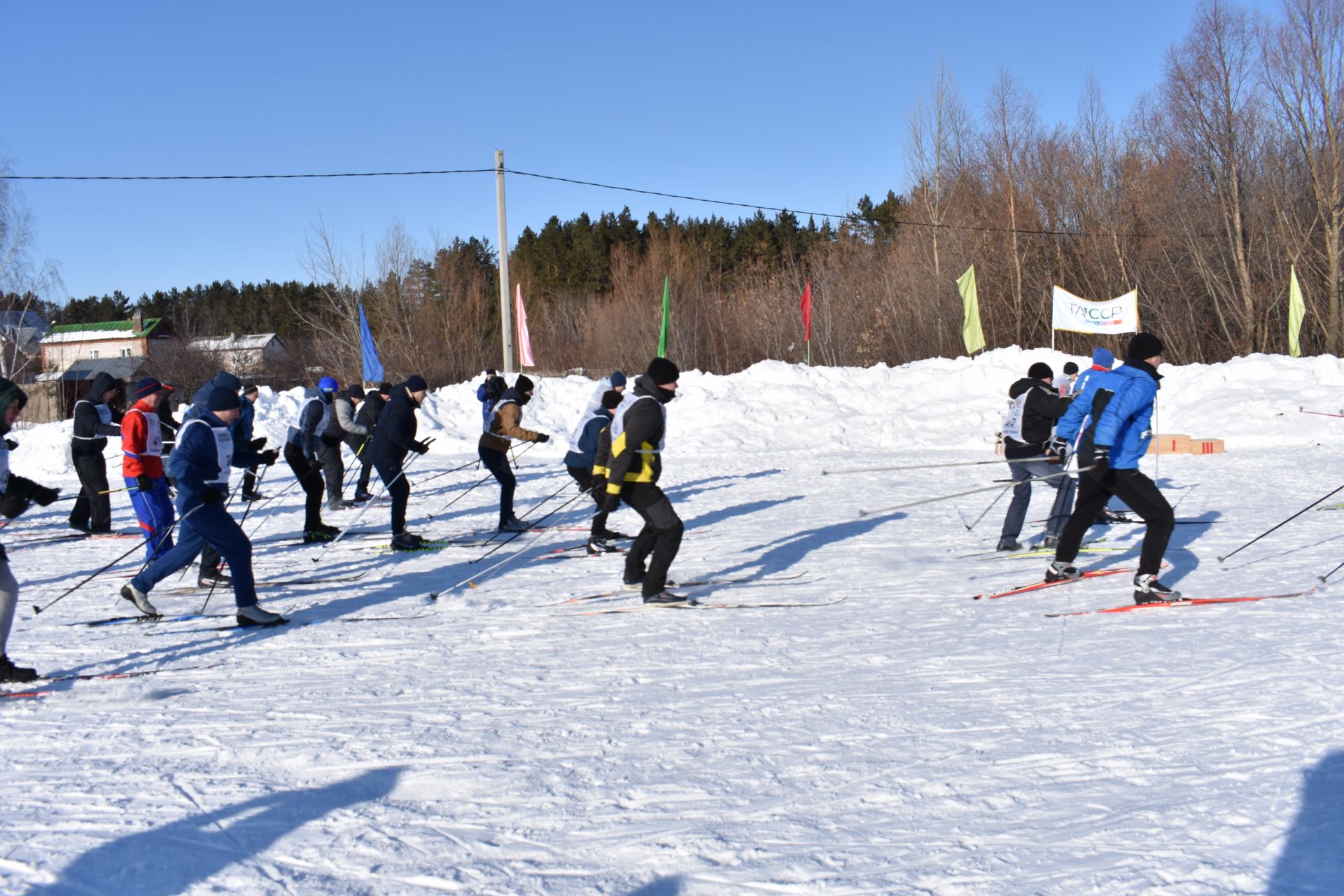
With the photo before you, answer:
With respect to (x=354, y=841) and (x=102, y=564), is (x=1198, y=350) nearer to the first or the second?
(x=102, y=564)

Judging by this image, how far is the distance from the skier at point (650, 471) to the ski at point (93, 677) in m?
2.91

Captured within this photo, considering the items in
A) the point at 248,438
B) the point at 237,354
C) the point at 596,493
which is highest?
the point at 237,354

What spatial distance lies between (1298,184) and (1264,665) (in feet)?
109

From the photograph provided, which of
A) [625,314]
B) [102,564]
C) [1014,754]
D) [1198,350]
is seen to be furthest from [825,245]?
→ [1014,754]

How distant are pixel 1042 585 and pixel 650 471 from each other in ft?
10.1

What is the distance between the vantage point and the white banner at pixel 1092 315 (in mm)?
23406

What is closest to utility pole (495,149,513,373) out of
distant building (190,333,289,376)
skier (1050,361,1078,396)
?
skier (1050,361,1078,396)

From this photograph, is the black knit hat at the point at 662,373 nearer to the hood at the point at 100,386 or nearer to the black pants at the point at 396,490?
the black pants at the point at 396,490

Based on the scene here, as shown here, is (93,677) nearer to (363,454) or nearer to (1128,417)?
(1128,417)

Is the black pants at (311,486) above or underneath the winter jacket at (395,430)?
underneath

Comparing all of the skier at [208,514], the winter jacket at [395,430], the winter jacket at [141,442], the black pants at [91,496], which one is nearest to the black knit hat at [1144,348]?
the skier at [208,514]

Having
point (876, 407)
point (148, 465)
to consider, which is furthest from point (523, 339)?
point (148, 465)

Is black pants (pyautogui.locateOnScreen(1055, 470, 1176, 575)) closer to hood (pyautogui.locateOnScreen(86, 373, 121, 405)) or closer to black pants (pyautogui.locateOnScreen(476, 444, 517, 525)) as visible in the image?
black pants (pyautogui.locateOnScreen(476, 444, 517, 525))

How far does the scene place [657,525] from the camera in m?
7.40
